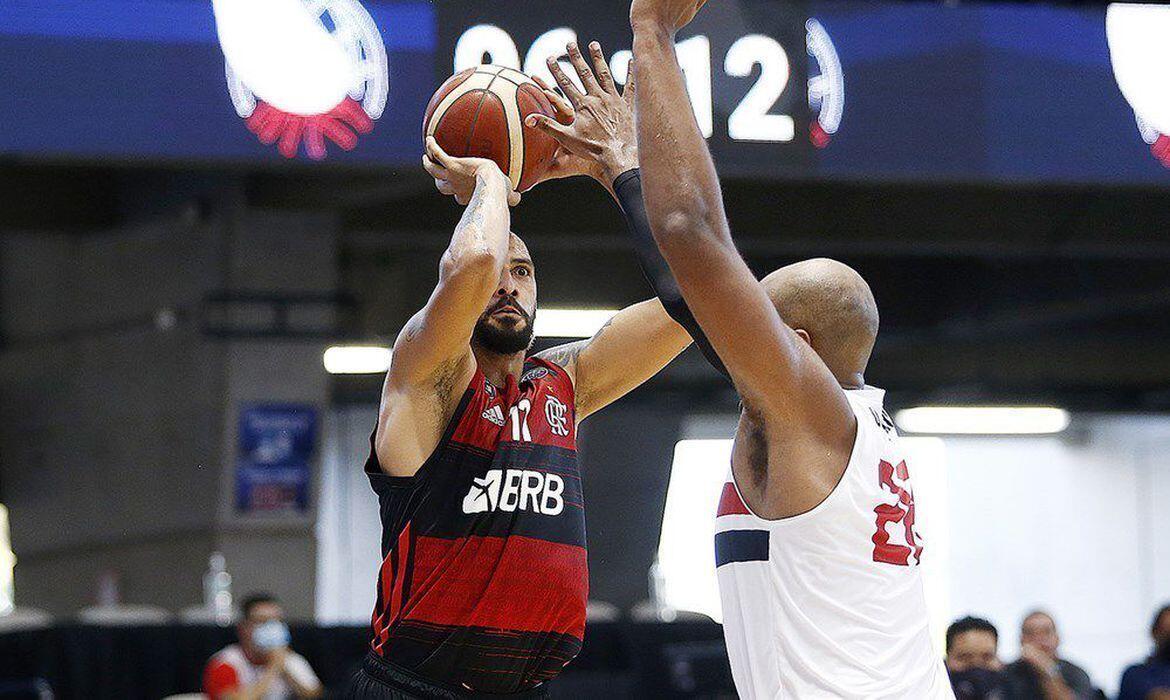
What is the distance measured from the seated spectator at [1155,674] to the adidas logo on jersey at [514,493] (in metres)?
6.09

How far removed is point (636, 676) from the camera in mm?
11320

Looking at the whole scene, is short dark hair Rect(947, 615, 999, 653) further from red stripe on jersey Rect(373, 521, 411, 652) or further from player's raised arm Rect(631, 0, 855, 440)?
player's raised arm Rect(631, 0, 855, 440)

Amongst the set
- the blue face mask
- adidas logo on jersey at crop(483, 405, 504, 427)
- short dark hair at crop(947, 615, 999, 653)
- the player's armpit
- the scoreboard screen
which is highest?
the scoreboard screen

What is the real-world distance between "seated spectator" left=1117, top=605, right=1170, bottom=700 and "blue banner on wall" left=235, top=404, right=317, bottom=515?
7.09 meters

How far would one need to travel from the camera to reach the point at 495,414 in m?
3.95

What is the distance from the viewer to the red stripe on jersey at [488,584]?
3.79 metres

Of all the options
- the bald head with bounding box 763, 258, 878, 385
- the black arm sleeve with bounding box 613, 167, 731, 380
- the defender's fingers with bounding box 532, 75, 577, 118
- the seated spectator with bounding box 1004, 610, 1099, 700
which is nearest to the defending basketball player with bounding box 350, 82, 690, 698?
the defender's fingers with bounding box 532, 75, 577, 118

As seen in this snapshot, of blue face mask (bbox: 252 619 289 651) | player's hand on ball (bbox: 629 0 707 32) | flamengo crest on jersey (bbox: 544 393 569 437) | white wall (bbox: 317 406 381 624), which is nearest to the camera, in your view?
player's hand on ball (bbox: 629 0 707 32)

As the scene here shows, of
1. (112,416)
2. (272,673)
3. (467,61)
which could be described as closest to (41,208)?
(112,416)

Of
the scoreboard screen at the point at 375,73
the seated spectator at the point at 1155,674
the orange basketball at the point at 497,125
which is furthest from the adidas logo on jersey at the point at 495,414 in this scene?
the seated spectator at the point at 1155,674

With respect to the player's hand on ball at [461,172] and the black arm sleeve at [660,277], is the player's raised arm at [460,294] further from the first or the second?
the black arm sleeve at [660,277]

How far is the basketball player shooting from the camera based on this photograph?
2623mm

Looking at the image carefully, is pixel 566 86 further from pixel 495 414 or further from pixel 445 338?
pixel 495 414

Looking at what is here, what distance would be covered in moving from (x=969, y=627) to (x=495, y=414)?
3426mm
